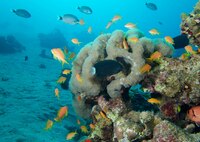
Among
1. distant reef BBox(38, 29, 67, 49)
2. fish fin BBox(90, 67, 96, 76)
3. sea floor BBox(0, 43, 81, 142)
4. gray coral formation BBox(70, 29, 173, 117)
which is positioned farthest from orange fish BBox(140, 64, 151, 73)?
distant reef BBox(38, 29, 67, 49)

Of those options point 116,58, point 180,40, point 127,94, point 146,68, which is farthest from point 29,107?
point 180,40

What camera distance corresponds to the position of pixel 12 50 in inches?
942

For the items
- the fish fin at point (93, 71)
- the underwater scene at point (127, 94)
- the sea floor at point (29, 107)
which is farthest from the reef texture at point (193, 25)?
the sea floor at point (29, 107)

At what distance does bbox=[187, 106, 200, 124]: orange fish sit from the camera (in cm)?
475

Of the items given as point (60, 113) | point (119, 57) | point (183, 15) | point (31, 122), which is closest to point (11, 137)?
point (31, 122)

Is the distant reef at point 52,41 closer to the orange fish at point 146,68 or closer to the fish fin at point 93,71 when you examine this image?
the fish fin at point 93,71

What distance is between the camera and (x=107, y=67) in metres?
6.00

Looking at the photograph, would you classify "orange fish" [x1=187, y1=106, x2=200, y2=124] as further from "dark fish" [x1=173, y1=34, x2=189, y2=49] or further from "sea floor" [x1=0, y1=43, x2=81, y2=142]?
"sea floor" [x1=0, y1=43, x2=81, y2=142]

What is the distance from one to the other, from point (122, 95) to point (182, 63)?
6.45 ft

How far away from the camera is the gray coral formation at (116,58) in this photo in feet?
20.2

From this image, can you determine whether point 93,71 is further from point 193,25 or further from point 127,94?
point 193,25

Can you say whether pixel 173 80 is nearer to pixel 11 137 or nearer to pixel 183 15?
pixel 183 15

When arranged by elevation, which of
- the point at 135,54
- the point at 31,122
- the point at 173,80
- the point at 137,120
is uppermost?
the point at 173,80

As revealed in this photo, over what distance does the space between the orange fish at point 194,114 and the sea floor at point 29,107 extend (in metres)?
4.76
